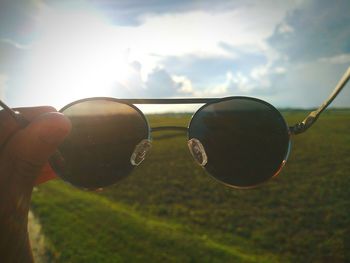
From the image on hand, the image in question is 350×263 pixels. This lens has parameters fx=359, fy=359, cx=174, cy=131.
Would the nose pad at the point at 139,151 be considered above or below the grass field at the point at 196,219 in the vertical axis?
above

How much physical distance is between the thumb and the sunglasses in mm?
472

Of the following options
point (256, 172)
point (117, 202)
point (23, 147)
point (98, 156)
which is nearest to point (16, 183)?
point (23, 147)

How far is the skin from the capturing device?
1660 millimetres

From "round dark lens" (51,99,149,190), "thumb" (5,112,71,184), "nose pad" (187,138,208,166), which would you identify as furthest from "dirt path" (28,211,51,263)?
"thumb" (5,112,71,184)

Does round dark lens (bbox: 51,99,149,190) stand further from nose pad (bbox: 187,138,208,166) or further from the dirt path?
the dirt path

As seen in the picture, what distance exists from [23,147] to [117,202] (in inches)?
262

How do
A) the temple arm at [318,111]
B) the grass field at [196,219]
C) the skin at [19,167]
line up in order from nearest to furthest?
the skin at [19,167], the temple arm at [318,111], the grass field at [196,219]

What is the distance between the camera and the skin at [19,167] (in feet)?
5.45

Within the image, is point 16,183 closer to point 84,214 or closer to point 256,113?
point 256,113

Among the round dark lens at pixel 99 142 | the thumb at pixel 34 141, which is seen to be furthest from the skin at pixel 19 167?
the round dark lens at pixel 99 142

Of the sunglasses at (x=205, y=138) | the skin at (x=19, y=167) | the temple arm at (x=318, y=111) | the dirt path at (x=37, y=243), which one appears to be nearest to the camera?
the skin at (x=19, y=167)

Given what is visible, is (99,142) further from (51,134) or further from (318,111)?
(318,111)

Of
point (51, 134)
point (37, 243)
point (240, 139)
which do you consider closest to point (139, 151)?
point (240, 139)

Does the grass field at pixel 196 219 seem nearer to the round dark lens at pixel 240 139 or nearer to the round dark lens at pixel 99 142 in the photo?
the round dark lens at pixel 240 139
